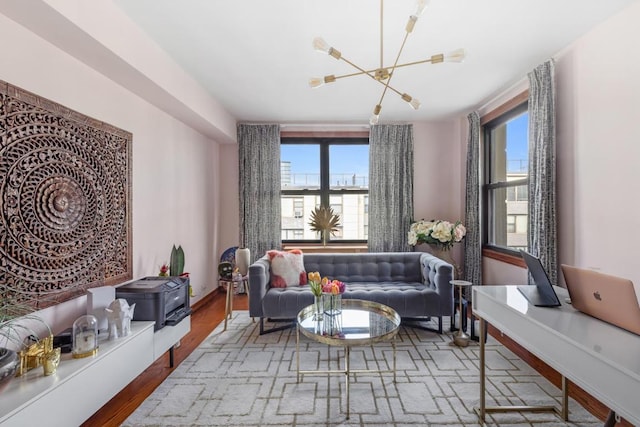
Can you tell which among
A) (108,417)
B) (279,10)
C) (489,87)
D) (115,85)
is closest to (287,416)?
(108,417)

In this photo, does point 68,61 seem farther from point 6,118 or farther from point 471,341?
point 471,341

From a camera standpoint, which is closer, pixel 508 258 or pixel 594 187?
pixel 594 187

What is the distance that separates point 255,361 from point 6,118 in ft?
7.35

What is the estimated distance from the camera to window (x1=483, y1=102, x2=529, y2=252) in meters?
3.31

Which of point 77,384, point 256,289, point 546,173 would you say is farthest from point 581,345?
point 256,289

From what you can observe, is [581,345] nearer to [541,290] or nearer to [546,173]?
[541,290]

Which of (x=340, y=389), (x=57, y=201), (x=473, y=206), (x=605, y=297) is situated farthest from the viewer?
(x=473, y=206)

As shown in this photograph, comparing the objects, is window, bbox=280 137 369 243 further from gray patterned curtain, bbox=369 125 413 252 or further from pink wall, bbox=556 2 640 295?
pink wall, bbox=556 2 640 295

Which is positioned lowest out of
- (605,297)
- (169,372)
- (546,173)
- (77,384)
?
(169,372)

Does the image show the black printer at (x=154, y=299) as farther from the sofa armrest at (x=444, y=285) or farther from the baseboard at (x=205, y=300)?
the sofa armrest at (x=444, y=285)

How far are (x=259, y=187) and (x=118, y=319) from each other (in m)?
2.92

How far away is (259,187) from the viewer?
4.58m

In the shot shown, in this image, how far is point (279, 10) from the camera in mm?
2002

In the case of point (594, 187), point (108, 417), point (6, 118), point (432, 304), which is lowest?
point (108, 417)
